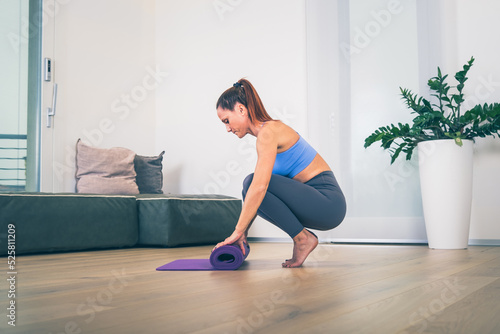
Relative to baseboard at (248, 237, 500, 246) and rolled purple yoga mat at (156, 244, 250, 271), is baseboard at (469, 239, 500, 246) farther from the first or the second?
rolled purple yoga mat at (156, 244, 250, 271)

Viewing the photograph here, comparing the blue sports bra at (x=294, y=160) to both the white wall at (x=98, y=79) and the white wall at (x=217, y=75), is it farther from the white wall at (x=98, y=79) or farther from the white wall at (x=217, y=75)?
the white wall at (x=98, y=79)

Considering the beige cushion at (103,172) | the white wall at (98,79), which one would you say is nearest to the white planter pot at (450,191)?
the beige cushion at (103,172)

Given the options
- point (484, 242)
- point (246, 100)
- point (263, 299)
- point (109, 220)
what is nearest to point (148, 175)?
point (109, 220)

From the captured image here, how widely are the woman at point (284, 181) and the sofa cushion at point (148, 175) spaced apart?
2.22m

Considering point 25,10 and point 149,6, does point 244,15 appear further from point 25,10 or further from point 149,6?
point 25,10

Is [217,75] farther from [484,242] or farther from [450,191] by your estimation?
[484,242]

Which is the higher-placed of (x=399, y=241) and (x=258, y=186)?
(x=258, y=186)

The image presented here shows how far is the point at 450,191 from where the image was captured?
121 inches

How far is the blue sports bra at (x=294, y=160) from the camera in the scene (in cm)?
214

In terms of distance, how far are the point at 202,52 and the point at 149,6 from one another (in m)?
0.77

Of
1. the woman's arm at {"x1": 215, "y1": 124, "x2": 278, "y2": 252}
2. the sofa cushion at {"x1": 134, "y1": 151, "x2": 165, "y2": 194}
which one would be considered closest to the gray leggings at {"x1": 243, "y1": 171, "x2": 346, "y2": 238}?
the woman's arm at {"x1": 215, "y1": 124, "x2": 278, "y2": 252}

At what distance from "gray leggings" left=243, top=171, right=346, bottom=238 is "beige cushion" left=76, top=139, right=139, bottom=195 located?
201 cm

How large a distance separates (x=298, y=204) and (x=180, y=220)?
5.33 feet

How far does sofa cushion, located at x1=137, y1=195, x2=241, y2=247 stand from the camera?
3.45m
